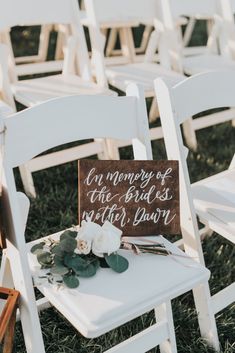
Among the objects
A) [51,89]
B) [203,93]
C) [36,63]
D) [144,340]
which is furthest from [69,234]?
[36,63]

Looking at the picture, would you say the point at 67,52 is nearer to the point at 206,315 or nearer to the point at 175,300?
the point at 175,300

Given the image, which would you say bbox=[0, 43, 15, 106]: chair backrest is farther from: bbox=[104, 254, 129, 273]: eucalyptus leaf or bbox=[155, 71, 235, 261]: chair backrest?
bbox=[104, 254, 129, 273]: eucalyptus leaf

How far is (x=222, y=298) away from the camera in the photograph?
5.94 ft

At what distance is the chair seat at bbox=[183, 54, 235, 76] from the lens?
3115 mm

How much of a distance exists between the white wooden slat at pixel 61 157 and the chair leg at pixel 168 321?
45.8 inches

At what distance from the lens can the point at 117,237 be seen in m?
1.40

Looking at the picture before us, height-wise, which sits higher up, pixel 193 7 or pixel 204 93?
pixel 193 7

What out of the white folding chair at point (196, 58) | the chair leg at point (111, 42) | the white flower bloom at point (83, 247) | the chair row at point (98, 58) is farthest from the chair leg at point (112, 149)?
the chair leg at point (111, 42)

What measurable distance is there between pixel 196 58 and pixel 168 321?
7.00ft

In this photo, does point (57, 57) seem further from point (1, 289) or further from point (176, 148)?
point (1, 289)

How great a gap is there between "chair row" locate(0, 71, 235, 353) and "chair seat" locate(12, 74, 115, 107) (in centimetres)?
87

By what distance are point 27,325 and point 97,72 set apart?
1689 millimetres

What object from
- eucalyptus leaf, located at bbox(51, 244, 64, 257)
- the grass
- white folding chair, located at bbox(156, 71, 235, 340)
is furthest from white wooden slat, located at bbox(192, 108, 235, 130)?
eucalyptus leaf, located at bbox(51, 244, 64, 257)

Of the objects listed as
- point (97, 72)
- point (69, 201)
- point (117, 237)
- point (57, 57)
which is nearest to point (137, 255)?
point (117, 237)
